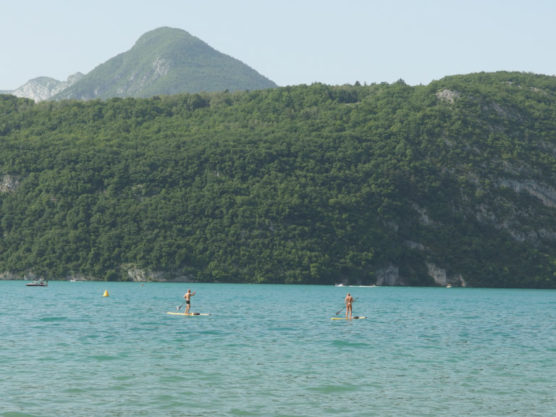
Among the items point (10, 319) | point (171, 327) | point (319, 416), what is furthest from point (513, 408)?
point (10, 319)

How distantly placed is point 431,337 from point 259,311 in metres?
30.0

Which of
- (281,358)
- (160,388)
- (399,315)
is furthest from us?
(399,315)

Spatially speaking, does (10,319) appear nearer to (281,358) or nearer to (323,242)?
(281,358)

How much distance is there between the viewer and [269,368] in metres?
36.9

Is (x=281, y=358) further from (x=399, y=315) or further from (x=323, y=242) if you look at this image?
(x=323, y=242)

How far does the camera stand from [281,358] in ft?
133

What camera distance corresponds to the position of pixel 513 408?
29.0 m

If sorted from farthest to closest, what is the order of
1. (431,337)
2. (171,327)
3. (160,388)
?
(171,327)
(431,337)
(160,388)

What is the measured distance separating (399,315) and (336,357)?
38.4m

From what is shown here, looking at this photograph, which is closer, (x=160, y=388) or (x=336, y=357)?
(x=160, y=388)

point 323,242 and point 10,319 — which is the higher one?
point 323,242

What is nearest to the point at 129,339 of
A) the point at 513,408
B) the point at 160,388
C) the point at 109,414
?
the point at 160,388

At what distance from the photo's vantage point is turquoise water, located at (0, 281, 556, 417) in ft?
93.7

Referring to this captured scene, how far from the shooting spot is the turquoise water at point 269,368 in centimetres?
2856
